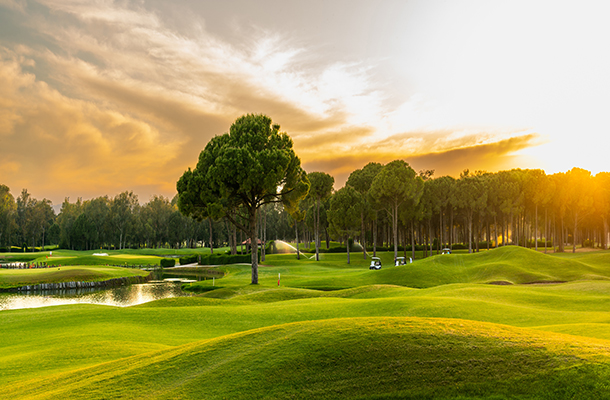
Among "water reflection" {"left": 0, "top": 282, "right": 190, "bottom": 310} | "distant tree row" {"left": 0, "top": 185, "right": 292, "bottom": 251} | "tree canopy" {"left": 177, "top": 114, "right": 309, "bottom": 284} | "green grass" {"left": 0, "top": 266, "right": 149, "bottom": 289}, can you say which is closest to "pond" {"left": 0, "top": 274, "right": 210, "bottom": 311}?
"water reflection" {"left": 0, "top": 282, "right": 190, "bottom": 310}

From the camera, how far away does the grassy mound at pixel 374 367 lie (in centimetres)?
653

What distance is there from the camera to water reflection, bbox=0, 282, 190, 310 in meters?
33.7

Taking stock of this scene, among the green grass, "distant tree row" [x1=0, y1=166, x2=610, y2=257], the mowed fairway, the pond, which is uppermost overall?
"distant tree row" [x1=0, y1=166, x2=610, y2=257]

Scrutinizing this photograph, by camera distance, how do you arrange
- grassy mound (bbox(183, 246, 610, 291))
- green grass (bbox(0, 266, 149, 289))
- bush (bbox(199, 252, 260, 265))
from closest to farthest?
grassy mound (bbox(183, 246, 610, 291)) < green grass (bbox(0, 266, 149, 289)) < bush (bbox(199, 252, 260, 265))

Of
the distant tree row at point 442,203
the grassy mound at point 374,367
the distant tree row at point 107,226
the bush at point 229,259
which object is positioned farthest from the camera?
the distant tree row at point 107,226

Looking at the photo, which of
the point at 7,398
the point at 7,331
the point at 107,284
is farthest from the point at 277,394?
the point at 107,284

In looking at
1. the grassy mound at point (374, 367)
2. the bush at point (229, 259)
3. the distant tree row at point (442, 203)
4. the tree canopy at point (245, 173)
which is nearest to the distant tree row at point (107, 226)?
the distant tree row at point (442, 203)

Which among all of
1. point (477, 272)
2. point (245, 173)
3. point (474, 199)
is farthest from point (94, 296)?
point (474, 199)

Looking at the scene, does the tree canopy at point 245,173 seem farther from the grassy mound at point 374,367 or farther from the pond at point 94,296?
the grassy mound at point 374,367

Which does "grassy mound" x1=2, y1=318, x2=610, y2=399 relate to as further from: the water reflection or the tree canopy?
the water reflection

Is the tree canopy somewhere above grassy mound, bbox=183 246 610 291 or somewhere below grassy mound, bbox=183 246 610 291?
above

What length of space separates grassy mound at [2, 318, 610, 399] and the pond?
2808cm

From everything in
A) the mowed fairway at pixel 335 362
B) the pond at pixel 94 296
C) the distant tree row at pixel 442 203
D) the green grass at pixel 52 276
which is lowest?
the pond at pixel 94 296

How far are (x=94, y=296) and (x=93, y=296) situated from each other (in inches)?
4.1
